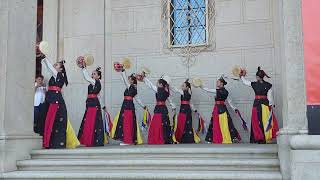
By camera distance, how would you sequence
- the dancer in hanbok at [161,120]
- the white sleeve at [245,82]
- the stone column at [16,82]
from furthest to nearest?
1. the dancer in hanbok at [161,120]
2. the white sleeve at [245,82]
3. the stone column at [16,82]

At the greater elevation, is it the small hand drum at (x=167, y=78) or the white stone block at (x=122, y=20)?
the white stone block at (x=122, y=20)

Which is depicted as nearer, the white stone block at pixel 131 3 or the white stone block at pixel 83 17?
the white stone block at pixel 131 3

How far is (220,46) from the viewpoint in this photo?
1065 cm

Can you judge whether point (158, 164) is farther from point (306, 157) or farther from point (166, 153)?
point (306, 157)

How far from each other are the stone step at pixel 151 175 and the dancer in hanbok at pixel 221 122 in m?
3.47

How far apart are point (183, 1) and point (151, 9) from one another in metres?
0.83

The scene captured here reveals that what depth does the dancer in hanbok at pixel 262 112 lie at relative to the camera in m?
9.27

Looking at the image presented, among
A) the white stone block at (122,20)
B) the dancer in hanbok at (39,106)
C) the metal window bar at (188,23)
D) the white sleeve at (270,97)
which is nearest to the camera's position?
the dancer in hanbok at (39,106)

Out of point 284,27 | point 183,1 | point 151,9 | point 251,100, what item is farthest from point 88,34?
point 284,27

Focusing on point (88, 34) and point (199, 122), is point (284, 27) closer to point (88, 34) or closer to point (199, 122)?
point (199, 122)

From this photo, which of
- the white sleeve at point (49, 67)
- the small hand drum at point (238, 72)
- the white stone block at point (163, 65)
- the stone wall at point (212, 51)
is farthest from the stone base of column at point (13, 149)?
the small hand drum at point (238, 72)

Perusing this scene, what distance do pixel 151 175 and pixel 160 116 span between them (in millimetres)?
3663

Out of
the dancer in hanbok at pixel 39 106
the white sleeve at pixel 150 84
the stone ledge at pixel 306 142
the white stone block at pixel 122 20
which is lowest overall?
the stone ledge at pixel 306 142

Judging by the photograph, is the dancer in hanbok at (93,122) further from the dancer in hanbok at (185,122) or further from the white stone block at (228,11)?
the white stone block at (228,11)
